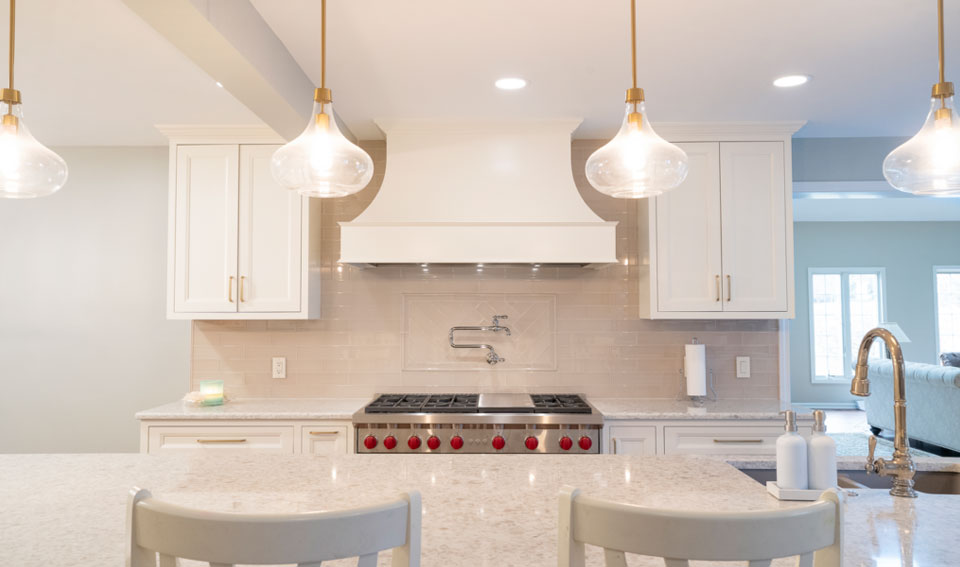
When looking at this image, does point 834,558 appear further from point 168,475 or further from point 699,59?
point 699,59

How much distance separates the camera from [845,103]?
10.8ft

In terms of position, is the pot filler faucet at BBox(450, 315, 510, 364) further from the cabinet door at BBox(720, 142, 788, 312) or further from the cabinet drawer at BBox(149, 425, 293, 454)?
the cabinet door at BBox(720, 142, 788, 312)

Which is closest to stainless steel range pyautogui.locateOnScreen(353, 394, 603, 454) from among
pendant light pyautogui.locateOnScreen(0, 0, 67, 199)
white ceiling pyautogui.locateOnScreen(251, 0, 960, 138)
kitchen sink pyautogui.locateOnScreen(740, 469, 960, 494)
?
kitchen sink pyautogui.locateOnScreen(740, 469, 960, 494)

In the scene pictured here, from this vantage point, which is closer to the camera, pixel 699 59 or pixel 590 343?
pixel 699 59

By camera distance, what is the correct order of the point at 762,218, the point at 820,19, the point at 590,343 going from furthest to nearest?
the point at 590,343 → the point at 762,218 → the point at 820,19

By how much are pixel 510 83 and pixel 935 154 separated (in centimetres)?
178

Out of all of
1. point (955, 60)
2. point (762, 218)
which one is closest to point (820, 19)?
point (955, 60)

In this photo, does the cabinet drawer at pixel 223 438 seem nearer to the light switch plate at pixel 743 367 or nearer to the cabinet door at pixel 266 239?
the cabinet door at pixel 266 239

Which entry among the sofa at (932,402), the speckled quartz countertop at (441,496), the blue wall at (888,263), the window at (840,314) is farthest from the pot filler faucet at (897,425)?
the window at (840,314)

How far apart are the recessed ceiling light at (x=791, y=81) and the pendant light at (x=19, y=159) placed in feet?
9.23

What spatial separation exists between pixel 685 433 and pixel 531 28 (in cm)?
210

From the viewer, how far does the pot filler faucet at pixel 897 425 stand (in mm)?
1582

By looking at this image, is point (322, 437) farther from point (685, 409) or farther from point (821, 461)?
point (821, 461)

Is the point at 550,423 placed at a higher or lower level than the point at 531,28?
lower
